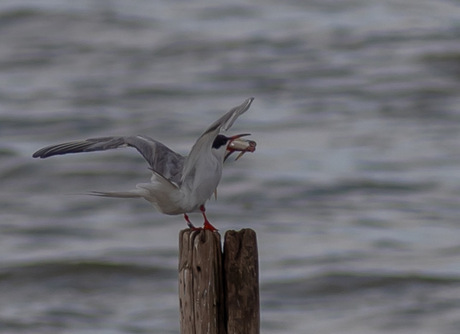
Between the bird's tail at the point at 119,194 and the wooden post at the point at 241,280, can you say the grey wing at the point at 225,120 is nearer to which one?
the bird's tail at the point at 119,194

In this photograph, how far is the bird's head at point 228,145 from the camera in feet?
13.4

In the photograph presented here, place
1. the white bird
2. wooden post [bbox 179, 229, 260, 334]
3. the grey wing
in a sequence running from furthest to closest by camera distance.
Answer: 1. wooden post [bbox 179, 229, 260, 334]
2. the white bird
3. the grey wing

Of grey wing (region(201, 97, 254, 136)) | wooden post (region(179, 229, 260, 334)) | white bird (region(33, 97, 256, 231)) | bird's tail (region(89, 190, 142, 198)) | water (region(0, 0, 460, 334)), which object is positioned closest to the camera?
grey wing (region(201, 97, 254, 136))

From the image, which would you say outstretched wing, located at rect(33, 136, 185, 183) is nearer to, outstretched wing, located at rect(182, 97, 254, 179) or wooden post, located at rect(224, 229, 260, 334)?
outstretched wing, located at rect(182, 97, 254, 179)

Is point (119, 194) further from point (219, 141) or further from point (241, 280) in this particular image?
point (241, 280)

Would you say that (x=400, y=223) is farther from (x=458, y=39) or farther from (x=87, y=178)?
(x=458, y=39)

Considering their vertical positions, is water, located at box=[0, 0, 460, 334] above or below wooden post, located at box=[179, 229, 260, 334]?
above

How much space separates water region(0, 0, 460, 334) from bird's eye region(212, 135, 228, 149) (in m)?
0.78

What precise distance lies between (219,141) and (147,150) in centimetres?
27

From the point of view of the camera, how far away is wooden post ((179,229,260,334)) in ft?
13.3

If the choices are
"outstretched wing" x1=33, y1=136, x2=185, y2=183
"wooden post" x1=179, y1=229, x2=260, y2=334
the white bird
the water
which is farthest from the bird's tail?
the water

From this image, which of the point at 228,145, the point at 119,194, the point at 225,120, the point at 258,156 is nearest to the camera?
the point at 225,120

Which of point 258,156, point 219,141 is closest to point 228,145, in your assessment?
point 219,141

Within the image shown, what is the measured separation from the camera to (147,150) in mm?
4113
